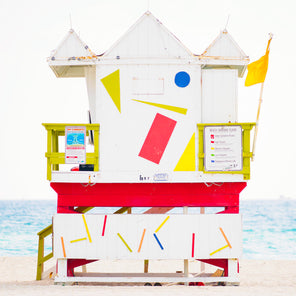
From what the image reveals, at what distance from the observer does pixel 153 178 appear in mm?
11727

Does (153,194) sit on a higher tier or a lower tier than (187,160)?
lower

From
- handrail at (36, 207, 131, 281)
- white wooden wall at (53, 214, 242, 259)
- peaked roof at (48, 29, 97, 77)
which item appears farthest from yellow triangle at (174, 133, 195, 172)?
peaked roof at (48, 29, 97, 77)

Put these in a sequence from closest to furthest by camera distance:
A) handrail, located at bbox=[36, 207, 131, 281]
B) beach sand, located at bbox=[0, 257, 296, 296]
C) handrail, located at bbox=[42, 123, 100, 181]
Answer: beach sand, located at bbox=[0, 257, 296, 296], handrail, located at bbox=[42, 123, 100, 181], handrail, located at bbox=[36, 207, 131, 281]

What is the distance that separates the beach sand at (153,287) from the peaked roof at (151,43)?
457cm

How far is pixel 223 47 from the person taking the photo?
472 inches

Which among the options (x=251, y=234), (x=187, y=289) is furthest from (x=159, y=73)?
(x=251, y=234)

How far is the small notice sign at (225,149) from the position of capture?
38.4 feet

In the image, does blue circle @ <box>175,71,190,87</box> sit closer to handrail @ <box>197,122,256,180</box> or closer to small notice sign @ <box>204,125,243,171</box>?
handrail @ <box>197,122,256,180</box>

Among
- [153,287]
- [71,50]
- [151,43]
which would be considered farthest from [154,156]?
[71,50]

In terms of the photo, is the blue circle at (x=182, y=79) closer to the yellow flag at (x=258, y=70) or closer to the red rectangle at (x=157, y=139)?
the red rectangle at (x=157, y=139)

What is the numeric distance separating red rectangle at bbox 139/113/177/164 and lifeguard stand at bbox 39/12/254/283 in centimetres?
2

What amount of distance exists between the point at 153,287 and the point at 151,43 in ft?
15.8

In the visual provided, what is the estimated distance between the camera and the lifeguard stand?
1167cm

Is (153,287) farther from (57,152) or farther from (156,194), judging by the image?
(57,152)
